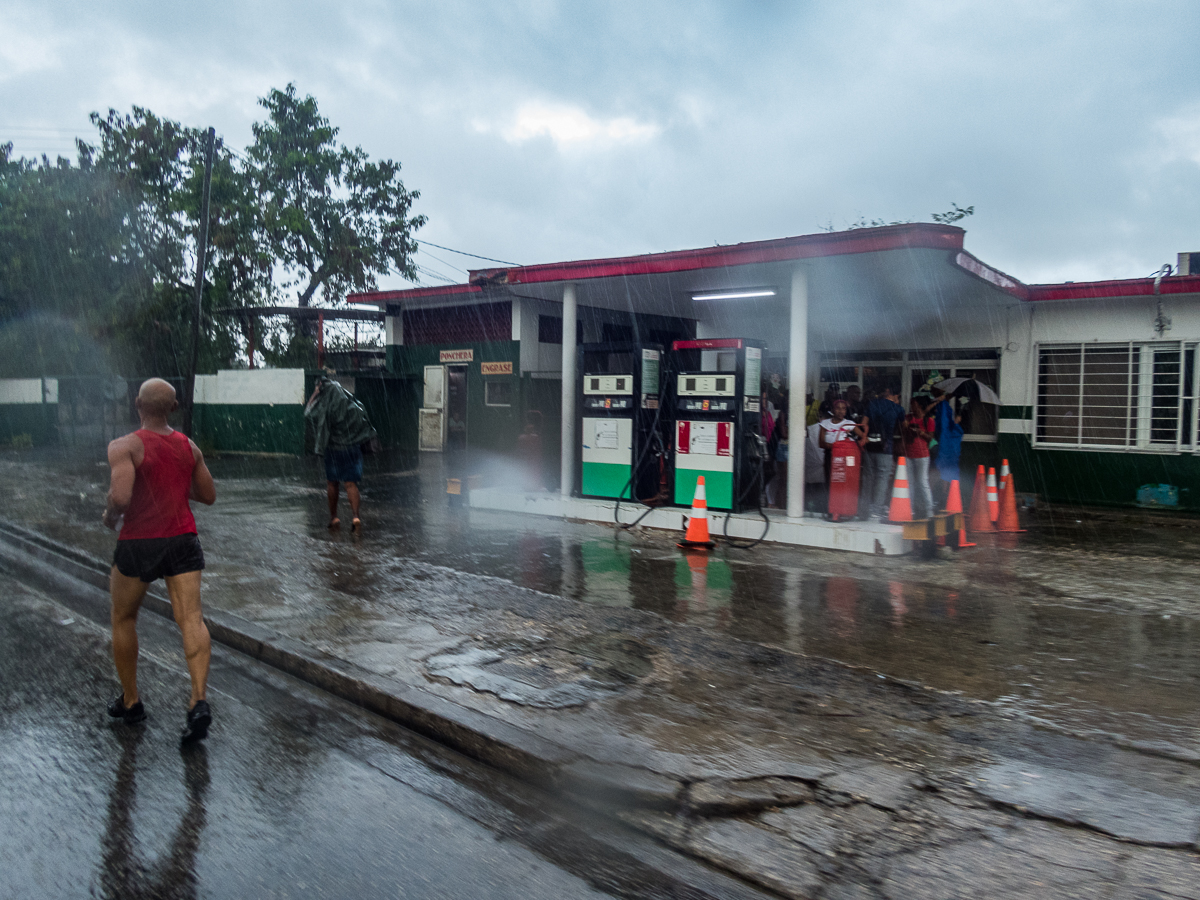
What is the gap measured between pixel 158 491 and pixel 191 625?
0.70 meters

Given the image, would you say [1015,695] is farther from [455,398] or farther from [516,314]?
[455,398]

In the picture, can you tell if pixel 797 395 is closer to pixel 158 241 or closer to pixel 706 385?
pixel 706 385

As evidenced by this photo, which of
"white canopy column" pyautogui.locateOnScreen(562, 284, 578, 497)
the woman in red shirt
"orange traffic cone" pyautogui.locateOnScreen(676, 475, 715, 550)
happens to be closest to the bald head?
"orange traffic cone" pyautogui.locateOnScreen(676, 475, 715, 550)

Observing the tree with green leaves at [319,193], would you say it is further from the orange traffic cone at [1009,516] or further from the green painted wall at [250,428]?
the orange traffic cone at [1009,516]

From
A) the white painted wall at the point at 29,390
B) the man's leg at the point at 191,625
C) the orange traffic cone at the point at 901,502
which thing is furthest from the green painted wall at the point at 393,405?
the man's leg at the point at 191,625

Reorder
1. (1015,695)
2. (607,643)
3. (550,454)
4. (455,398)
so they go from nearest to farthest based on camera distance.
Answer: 1. (1015,695)
2. (607,643)
3. (550,454)
4. (455,398)

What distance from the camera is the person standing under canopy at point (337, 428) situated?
9539 mm

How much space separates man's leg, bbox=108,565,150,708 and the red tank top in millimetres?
252

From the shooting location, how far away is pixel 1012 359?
1373 centimetres

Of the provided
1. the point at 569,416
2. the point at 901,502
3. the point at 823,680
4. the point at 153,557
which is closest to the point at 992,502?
the point at 901,502

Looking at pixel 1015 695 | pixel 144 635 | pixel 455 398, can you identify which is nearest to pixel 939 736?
pixel 1015 695

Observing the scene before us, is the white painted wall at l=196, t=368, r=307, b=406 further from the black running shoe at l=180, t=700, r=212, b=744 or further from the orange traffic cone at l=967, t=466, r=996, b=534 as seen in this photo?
the black running shoe at l=180, t=700, r=212, b=744

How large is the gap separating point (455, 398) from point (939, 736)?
17.4 metres

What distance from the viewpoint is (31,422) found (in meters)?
26.6
